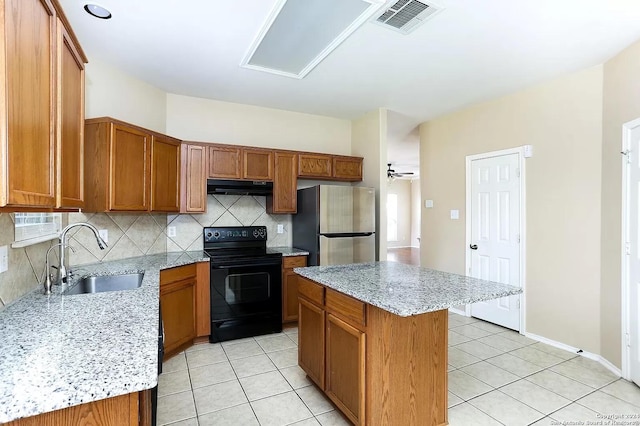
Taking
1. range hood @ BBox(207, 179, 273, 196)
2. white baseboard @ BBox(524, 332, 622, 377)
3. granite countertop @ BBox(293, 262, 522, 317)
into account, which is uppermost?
range hood @ BBox(207, 179, 273, 196)

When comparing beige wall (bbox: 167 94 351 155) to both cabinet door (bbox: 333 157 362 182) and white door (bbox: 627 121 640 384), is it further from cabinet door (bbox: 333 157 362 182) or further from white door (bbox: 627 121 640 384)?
white door (bbox: 627 121 640 384)

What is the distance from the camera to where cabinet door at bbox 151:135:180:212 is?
300cm

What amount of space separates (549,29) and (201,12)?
2412mm

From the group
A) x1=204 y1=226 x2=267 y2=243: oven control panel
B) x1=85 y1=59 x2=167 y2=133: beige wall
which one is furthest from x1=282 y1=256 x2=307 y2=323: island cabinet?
x1=85 y1=59 x2=167 y2=133: beige wall

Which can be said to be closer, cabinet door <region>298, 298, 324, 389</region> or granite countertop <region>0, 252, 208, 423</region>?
granite countertop <region>0, 252, 208, 423</region>

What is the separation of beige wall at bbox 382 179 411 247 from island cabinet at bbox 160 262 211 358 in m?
8.86

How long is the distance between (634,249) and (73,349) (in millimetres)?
3479

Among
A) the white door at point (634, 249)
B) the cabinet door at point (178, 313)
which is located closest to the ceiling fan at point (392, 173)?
the white door at point (634, 249)

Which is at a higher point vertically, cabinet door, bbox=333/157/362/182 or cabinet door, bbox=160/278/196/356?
cabinet door, bbox=333/157/362/182

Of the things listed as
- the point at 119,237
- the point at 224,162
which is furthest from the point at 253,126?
the point at 119,237

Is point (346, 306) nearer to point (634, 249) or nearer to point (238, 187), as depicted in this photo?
point (238, 187)

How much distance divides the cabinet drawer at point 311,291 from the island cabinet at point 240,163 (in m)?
1.64

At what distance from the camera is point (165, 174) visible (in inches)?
125

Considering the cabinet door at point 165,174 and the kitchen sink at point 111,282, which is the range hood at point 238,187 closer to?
the cabinet door at point 165,174
